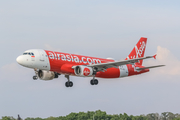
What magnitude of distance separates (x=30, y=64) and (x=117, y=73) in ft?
59.1

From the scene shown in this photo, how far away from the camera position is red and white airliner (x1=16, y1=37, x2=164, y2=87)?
229 ft

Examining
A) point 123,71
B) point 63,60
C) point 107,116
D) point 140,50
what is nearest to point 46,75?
point 63,60

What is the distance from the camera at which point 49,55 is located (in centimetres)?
7075

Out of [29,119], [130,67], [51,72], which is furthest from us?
[29,119]

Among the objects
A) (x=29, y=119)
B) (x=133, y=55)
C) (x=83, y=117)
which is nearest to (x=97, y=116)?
(x=83, y=117)

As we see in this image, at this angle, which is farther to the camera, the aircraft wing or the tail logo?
the tail logo

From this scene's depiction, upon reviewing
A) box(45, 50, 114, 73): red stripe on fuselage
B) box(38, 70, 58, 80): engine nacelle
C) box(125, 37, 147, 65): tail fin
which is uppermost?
box(125, 37, 147, 65): tail fin

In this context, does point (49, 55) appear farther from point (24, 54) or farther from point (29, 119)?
point (29, 119)

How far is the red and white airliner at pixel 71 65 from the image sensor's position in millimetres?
69938

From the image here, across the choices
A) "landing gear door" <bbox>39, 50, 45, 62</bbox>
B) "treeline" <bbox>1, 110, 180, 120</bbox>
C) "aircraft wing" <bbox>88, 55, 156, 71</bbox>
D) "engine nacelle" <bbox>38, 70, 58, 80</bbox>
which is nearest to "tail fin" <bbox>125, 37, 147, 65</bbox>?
"aircraft wing" <bbox>88, 55, 156, 71</bbox>

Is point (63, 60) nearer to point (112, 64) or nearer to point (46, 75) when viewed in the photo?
point (46, 75)

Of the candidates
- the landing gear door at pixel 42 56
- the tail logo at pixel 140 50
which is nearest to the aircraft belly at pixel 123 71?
the tail logo at pixel 140 50

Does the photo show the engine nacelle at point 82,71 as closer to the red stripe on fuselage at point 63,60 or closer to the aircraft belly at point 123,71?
the red stripe on fuselage at point 63,60

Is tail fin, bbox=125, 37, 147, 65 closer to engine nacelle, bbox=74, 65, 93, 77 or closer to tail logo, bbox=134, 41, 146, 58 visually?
tail logo, bbox=134, 41, 146, 58
